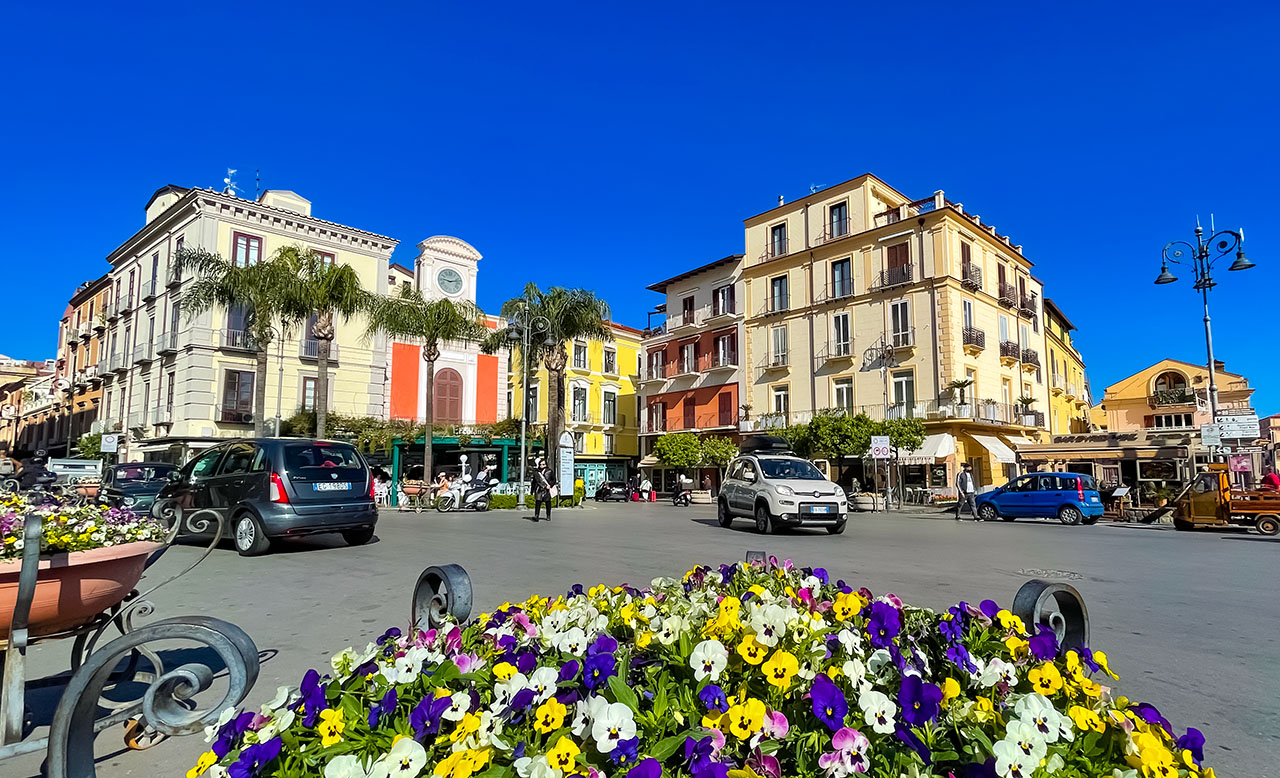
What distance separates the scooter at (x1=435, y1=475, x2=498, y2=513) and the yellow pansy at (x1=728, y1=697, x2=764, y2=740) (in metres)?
23.1

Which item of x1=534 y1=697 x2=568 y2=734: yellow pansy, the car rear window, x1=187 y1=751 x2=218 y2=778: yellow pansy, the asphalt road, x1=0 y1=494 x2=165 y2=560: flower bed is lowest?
the asphalt road

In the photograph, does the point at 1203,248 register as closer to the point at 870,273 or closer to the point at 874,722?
the point at 870,273

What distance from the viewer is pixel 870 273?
35.8 m

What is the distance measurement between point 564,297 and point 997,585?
2660 centimetres

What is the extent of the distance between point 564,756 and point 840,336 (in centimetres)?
3729

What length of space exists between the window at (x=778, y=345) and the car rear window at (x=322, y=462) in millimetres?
31118

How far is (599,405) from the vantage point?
51.4 metres

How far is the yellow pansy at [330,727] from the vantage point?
1.49 meters

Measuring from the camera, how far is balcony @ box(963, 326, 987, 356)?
32.8m

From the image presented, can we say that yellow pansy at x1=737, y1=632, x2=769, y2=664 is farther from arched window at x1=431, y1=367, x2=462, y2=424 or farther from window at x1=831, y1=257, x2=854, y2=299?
arched window at x1=431, y1=367, x2=462, y2=424

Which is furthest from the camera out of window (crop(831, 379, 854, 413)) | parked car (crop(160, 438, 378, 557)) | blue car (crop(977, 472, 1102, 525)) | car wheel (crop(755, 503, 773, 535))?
window (crop(831, 379, 854, 413))

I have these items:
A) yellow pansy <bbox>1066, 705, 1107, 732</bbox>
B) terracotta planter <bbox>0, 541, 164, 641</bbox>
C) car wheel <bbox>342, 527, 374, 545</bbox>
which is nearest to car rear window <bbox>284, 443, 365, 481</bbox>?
car wheel <bbox>342, 527, 374, 545</bbox>

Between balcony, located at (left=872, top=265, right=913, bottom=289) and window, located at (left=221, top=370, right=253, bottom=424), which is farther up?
balcony, located at (left=872, top=265, right=913, bottom=289)

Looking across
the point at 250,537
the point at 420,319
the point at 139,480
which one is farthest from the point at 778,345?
the point at 250,537
